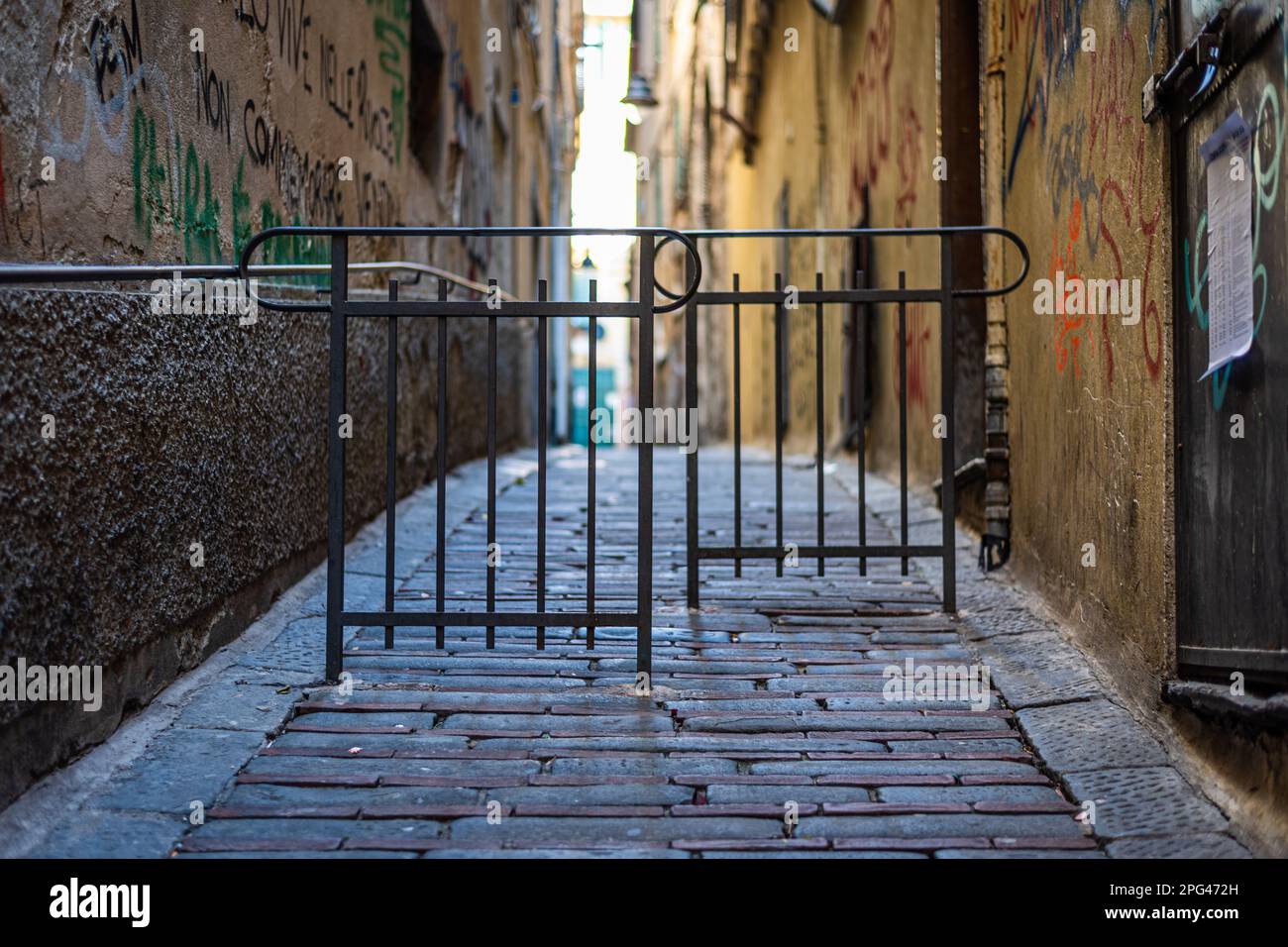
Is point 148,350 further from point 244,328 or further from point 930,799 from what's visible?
point 930,799

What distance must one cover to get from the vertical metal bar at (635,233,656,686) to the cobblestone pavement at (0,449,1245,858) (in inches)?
5.8

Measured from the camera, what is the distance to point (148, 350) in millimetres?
3605

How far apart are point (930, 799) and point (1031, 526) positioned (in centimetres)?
222

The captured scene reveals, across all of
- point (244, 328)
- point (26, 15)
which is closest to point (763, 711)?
point (244, 328)

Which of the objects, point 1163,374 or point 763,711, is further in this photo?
point 763,711

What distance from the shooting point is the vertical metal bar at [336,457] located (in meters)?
4.09

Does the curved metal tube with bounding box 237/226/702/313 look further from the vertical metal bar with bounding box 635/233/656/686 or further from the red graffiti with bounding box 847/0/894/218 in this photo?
the red graffiti with bounding box 847/0/894/218

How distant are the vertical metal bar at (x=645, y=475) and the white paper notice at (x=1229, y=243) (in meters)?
1.53

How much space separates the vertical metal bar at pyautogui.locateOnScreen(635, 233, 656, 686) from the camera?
403 centimetres

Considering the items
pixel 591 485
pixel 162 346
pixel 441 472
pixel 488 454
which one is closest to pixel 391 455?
pixel 441 472

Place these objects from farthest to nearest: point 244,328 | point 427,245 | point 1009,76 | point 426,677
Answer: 1. point 427,245
2. point 1009,76
3. point 244,328
4. point 426,677

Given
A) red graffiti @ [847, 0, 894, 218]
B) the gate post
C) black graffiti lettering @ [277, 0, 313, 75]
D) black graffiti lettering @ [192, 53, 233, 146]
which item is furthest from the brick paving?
red graffiti @ [847, 0, 894, 218]

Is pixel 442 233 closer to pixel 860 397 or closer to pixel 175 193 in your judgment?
pixel 175 193

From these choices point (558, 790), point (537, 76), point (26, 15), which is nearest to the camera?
point (26, 15)
